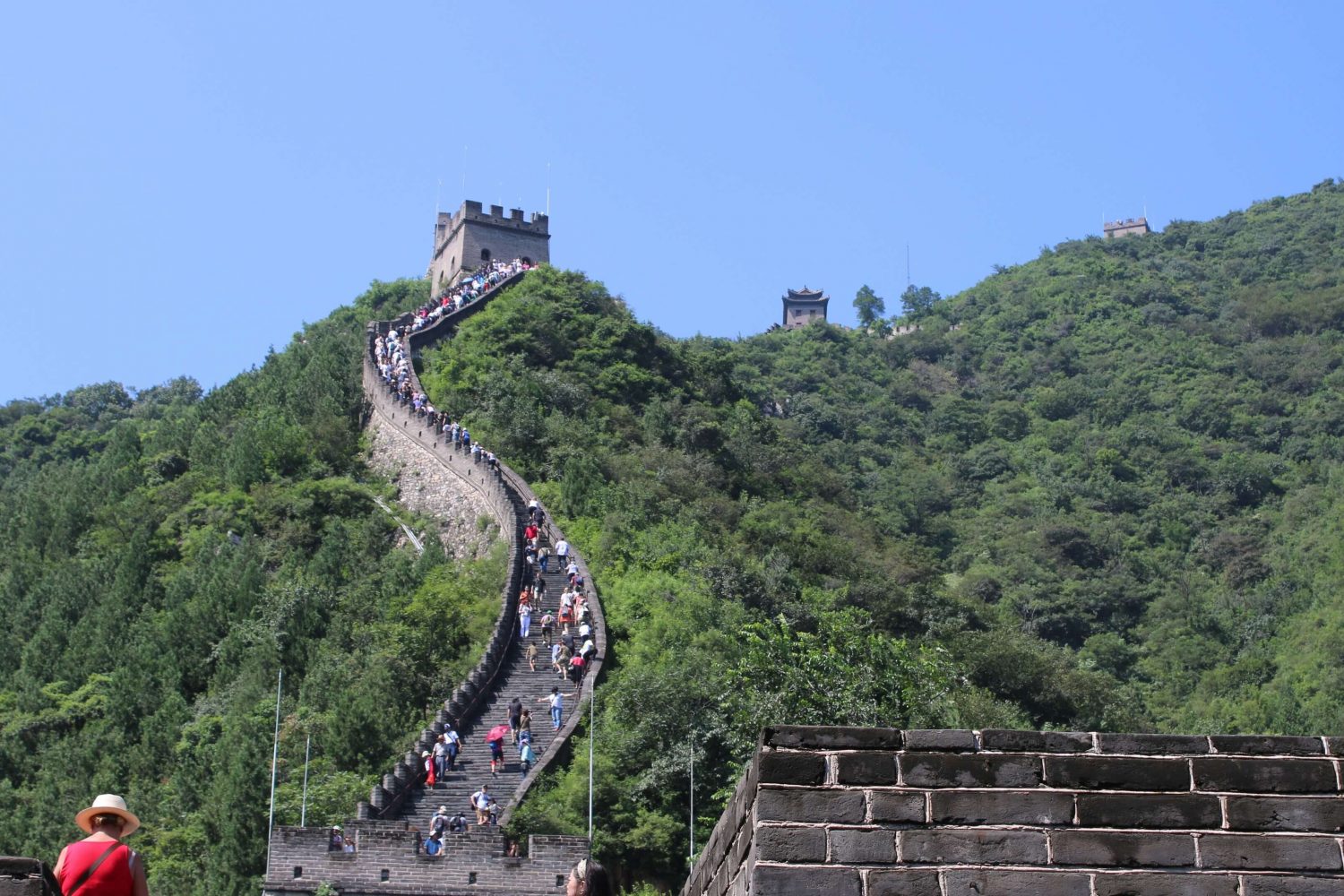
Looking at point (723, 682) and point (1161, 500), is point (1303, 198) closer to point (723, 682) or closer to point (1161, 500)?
point (1161, 500)

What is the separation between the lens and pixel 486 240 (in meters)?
78.7

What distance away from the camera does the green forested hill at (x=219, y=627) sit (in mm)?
33562

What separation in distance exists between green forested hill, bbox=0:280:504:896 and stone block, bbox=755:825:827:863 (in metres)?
23.6

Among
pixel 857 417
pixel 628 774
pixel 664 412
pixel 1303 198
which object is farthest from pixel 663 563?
pixel 1303 198

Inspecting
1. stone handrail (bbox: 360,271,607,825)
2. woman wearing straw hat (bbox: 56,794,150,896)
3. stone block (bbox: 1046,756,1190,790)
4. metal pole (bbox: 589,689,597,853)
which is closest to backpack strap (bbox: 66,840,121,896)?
woman wearing straw hat (bbox: 56,794,150,896)

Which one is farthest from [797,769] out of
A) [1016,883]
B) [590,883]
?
[590,883]

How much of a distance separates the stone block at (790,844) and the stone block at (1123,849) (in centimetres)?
70

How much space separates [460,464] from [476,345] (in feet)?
40.7

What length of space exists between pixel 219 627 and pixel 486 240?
121 ft

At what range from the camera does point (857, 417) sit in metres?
97.6

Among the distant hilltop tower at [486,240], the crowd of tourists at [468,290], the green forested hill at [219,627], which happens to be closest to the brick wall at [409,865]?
the green forested hill at [219,627]

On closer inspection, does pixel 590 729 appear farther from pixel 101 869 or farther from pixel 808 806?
pixel 808 806

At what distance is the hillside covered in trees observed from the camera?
3269 centimetres

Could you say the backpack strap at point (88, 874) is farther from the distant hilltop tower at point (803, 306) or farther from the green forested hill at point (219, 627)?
the distant hilltop tower at point (803, 306)
